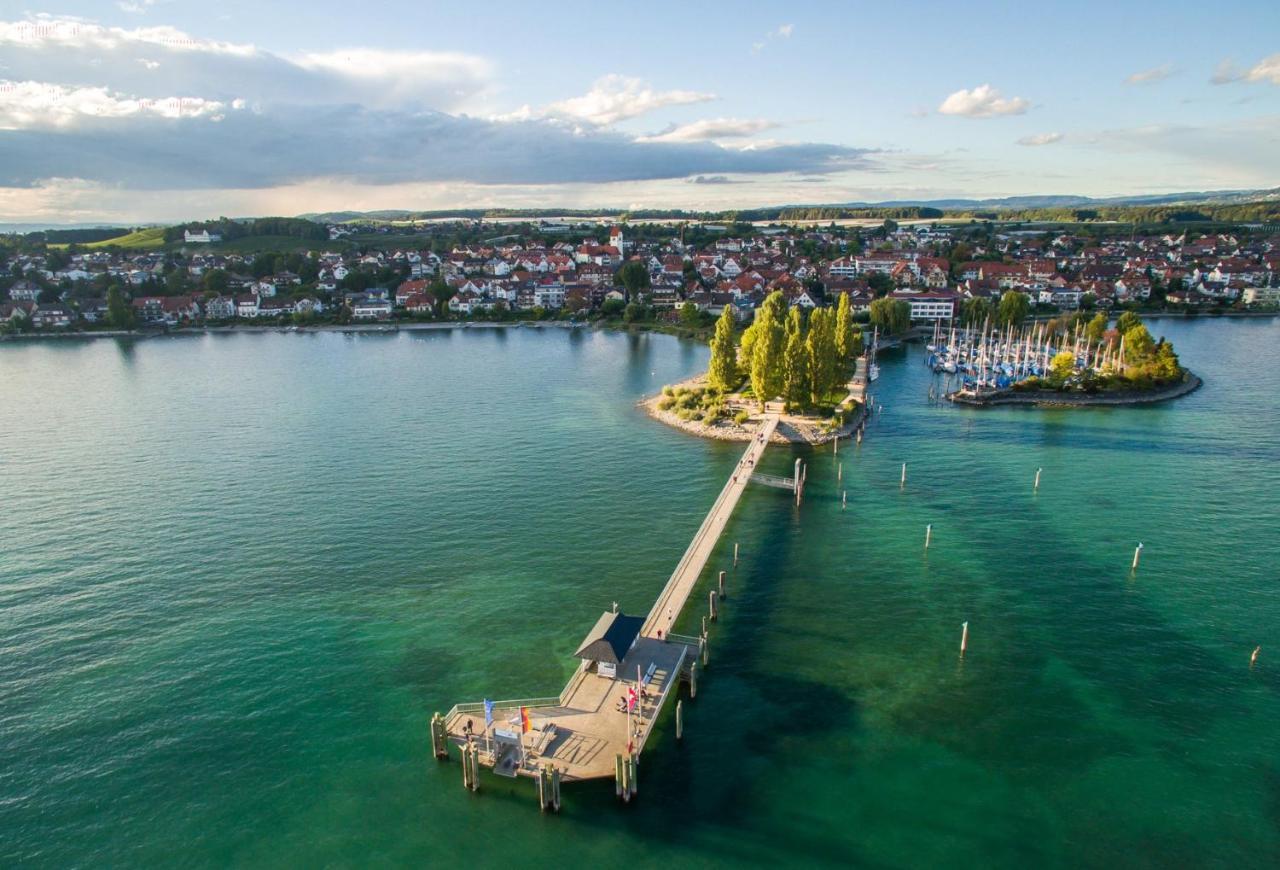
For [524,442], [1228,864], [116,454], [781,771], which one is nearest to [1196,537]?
[1228,864]

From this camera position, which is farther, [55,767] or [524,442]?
[524,442]

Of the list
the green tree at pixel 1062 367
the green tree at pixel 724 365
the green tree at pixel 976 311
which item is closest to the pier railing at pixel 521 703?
the green tree at pixel 724 365

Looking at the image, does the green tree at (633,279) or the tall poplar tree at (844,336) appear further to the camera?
the green tree at (633,279)

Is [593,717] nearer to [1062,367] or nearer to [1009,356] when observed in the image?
[1062,367]

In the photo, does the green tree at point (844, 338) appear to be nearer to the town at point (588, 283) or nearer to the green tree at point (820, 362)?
the green tree at point (820, 362)

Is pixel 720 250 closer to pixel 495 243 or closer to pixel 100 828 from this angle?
pixel 495 243

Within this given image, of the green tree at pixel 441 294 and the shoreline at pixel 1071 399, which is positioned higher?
the green tree at pixel 441 294

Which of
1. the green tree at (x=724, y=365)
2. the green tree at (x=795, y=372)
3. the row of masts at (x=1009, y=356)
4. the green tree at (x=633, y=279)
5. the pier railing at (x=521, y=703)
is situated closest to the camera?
the pier railing at (x=521, y=703)
